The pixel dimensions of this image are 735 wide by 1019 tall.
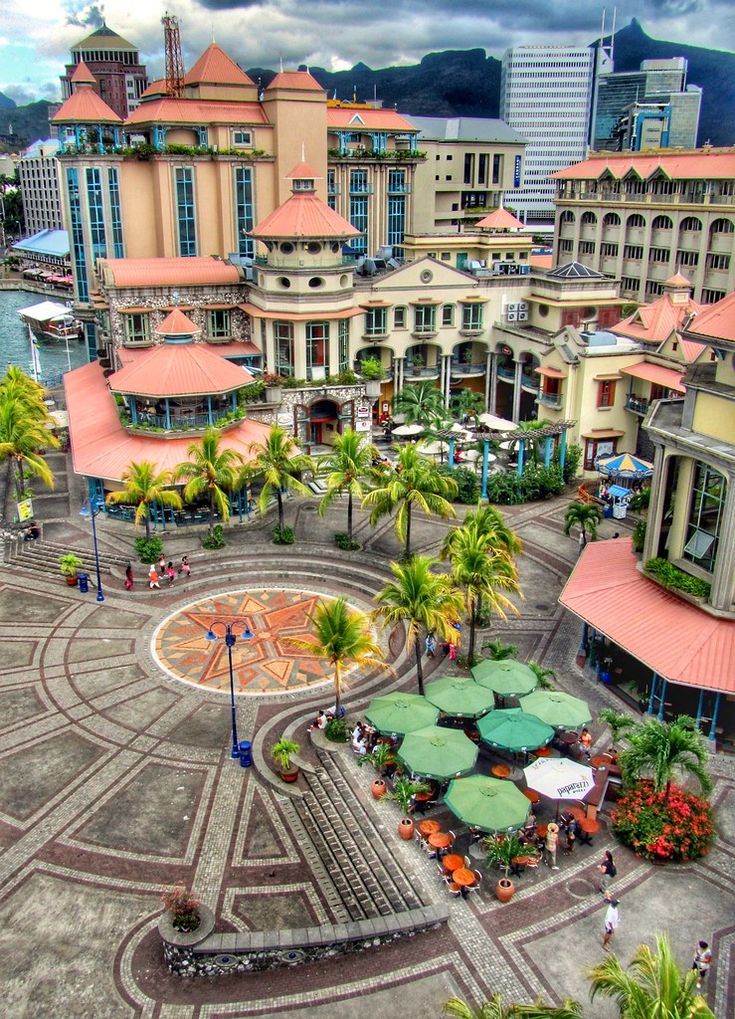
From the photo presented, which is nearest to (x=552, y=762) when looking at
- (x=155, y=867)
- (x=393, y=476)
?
(x=155, y=867)

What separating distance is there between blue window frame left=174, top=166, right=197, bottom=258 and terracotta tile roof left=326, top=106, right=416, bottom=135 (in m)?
16.9

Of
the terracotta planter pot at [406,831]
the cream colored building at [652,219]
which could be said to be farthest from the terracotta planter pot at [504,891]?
the cream colored building at [652,219]

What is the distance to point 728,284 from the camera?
3108 inches

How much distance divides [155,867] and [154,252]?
60.2 m

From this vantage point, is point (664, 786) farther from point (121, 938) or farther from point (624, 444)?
point (624, 444)

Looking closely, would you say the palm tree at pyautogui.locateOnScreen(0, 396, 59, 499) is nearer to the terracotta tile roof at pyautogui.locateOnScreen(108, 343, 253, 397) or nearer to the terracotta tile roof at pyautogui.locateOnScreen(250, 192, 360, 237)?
Result: the terracotta tile roof at pyautogui.locateOnScreen(108, 343, 253, 397)

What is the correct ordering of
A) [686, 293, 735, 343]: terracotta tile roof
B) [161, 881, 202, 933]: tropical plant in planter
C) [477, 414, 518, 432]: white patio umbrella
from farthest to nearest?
[477, 414, 518, 432]: white patio umbrella, [686, 293, 735, 343]: terracotta tile roof, [161, 881, 202, 933]: tropical plant in planter

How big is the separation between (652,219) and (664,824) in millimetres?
73662

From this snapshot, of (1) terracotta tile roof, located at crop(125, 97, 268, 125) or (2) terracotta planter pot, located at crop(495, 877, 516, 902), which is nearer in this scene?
(2) terracotta planter pot, located at crop(495, 877, 516, 902)

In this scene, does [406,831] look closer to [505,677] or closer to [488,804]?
[488,804]

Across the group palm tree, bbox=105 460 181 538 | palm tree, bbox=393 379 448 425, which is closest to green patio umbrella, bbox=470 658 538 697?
palm tree, bbox=105 460 181 538

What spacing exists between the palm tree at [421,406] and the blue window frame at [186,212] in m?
24.0

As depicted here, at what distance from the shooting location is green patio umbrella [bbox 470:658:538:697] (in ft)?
107

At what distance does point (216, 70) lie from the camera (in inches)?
2970
